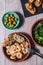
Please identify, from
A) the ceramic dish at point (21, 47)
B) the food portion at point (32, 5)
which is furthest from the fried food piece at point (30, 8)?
the ceramic dish at point (21, 47)

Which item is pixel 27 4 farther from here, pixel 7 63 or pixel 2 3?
pixel 7 63

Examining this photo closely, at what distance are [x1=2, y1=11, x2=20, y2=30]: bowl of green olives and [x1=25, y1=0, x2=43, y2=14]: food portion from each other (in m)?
0.08

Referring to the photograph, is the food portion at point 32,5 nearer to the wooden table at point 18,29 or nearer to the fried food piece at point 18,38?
the wooden table at point 18,29

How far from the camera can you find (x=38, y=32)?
1.22 m

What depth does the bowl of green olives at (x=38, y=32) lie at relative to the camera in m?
1.22

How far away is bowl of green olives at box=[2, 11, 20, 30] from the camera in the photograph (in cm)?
123

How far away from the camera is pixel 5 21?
4.06 ft

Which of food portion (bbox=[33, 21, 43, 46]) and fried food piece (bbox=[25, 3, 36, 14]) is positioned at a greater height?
fried food piece (bbox=[25, 3, 36, 14])

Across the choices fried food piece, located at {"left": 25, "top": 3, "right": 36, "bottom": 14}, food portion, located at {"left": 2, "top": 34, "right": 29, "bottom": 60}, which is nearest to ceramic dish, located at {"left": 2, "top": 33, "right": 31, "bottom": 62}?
food portion, located at {"left": 2, "top": 34, "right": 29, "bottom": 60}

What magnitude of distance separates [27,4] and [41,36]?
19 centimetres

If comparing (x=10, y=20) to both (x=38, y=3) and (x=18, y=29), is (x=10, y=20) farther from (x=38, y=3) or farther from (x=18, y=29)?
(x=38, y=3)

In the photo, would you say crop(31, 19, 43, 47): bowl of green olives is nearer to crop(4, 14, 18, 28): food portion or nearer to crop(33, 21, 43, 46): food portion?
crop(33, 21, 43, 46): food portion

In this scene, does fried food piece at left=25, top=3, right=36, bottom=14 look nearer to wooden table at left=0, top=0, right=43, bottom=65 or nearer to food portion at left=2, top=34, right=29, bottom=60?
wooden table at left=0, top=0, right=43, bottom=65

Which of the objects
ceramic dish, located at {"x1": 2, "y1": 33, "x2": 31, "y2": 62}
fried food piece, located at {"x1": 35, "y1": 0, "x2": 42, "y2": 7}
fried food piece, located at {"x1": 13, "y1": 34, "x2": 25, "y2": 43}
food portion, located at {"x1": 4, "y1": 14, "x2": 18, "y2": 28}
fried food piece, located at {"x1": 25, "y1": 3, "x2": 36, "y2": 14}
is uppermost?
fried food piece, located at {"x1": 35, "y1": 0, "x2": 42, "y2": 7}
